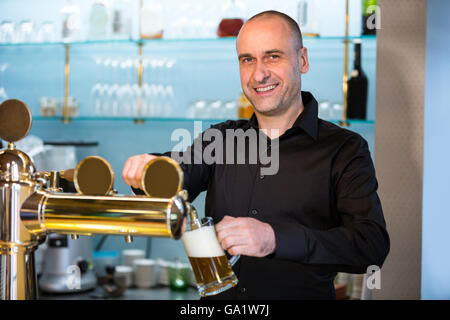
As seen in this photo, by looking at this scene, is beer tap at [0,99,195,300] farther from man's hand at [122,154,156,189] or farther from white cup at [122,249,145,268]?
white cup at [122,249,145,268]

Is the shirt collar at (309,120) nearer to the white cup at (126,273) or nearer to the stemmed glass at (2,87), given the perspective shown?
the white cup at (126,273)

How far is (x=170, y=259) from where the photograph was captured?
9.90 feet

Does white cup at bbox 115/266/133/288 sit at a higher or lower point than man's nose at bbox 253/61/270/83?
lower

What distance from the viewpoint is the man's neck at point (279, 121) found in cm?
163

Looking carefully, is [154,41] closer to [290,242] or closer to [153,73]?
[153,73]

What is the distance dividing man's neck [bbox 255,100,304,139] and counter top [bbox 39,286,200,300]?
119 cm

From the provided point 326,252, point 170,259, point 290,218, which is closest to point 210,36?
point 170,259

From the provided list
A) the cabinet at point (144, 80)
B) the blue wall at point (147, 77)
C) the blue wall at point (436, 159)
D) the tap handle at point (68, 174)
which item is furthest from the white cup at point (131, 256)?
the tap handle at point (68, 174)

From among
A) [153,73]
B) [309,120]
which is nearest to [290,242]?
[309,120]

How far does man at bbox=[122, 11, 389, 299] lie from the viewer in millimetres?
1434

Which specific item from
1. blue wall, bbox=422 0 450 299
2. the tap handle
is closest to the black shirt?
blue wall, bbox=422 0 450 299

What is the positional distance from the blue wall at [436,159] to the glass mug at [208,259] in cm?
144
